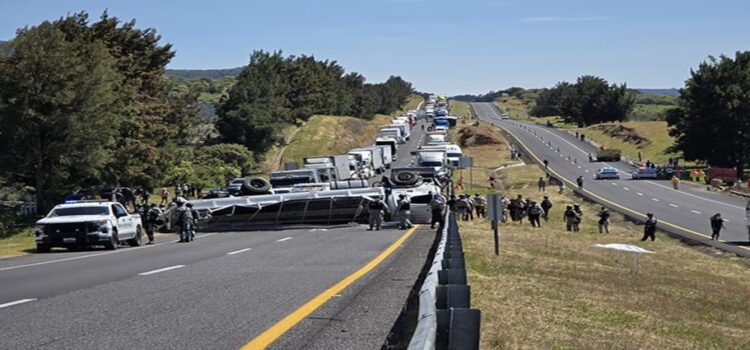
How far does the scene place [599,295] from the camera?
51.2 ft

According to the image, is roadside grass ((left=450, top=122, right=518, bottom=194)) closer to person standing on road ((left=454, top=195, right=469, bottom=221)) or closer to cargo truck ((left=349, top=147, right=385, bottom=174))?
cargo truck ((left=349, top=147, right=385, bottom=174))

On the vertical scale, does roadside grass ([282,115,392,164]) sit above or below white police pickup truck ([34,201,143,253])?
above

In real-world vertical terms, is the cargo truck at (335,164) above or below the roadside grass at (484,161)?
above

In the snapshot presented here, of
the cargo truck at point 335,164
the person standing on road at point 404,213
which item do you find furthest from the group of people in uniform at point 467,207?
the cargo truck at point 335,164

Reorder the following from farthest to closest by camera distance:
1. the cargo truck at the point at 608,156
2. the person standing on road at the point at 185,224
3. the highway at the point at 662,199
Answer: the cargo truck at the point at 608,156
the highway at the point at 662,199
the person standing on road at the point at 185,224

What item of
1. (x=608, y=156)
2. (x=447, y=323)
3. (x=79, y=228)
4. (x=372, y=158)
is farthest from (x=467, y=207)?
(x=608, y=156)

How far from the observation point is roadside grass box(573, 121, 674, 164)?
114 m

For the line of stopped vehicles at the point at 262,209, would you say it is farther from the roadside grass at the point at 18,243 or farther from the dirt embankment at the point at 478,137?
the dirt embankment at the point at 478,137

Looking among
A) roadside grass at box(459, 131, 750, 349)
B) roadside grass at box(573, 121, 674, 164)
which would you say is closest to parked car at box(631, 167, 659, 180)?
roadside grass at box(573, 121, 674, 164)

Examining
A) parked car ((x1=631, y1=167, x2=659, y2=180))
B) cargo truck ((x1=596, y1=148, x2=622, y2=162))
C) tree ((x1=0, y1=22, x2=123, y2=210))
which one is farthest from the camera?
cargo truck ((x1=596, y1=148, x2=622, y2=162))

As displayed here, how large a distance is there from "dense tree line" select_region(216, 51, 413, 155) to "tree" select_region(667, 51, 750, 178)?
42.8 metres

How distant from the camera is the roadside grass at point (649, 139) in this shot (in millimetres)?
114312

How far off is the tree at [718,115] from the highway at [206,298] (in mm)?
77480

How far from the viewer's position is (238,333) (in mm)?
9055
